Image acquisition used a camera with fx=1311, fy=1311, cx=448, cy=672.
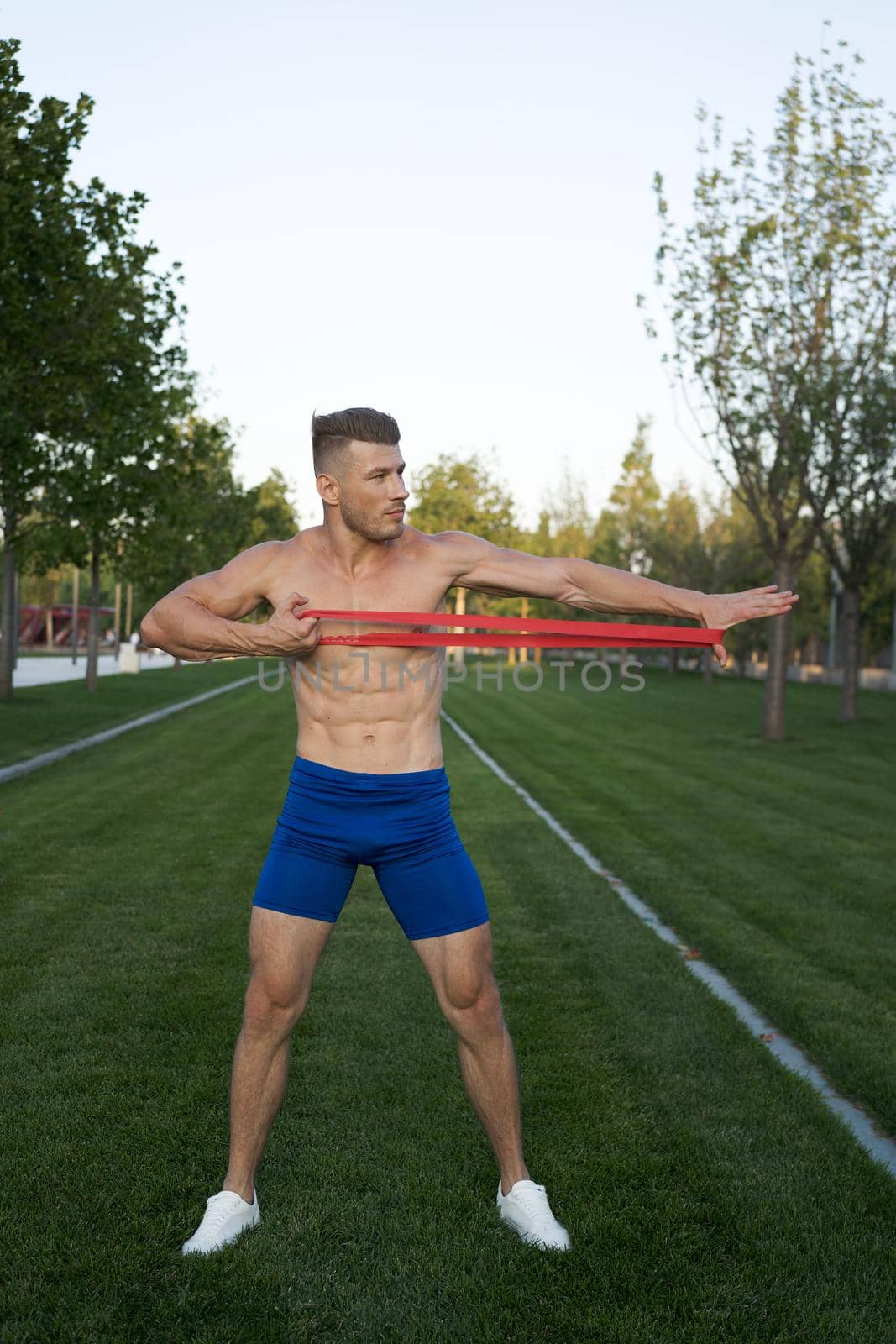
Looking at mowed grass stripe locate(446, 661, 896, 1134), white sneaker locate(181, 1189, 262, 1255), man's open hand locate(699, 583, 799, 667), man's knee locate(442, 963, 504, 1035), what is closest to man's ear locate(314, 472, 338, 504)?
man's open hand locate(699, 583, 799, 667)

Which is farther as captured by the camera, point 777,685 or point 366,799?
point 777,685

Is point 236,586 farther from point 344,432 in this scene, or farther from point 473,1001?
point 473,1001

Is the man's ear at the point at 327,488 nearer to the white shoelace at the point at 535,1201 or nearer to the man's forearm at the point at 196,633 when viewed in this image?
the man's forearm at the point at 196,633

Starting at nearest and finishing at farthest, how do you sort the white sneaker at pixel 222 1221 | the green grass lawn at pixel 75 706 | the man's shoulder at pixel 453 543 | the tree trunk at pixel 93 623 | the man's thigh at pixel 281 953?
the white sneaker at pixel 222 1221 < the man's thigh at pixel 281 953 < the man's shoulder at pixel 453 543 < the green grass lawn at pixel 75 706 < the tree trunk at pixel 93 623

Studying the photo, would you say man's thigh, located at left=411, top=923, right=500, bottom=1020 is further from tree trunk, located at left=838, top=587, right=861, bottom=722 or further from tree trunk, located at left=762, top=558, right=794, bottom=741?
tree trunk, located at left=838, top=587, right=861, bottom=722

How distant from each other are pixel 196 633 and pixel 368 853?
32.3 inches

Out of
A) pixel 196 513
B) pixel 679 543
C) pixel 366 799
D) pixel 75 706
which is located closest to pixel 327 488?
pixel 366 799

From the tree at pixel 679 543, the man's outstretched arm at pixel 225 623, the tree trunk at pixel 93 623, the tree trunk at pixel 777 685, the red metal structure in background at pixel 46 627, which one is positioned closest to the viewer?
the man's outstretched arm at pixel 225 623

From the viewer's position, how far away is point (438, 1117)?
4824mm

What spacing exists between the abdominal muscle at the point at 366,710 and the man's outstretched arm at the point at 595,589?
13.3 inches

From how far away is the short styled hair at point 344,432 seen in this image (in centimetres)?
383

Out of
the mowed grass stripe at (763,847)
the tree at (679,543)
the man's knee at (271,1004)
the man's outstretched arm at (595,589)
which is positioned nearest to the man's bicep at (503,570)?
the man's outstretched arm at (595,589)

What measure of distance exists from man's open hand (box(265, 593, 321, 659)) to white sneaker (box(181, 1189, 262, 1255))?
160 centimetres

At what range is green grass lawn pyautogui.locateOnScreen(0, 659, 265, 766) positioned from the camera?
19406mm
